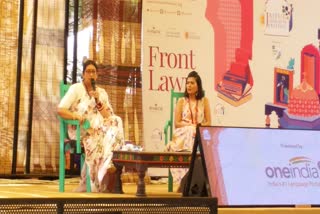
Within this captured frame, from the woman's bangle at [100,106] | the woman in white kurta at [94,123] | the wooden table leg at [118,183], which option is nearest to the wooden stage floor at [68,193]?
the wooden table leg at [118,183]

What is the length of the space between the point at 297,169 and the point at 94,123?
244 centimetres

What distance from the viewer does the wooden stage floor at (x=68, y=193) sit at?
2959 mm

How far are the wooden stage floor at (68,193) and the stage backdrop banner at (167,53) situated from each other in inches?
29.7

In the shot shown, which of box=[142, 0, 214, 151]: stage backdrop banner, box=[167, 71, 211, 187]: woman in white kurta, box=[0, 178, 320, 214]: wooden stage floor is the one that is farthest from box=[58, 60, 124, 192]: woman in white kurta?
box=[142, 0, 214, 151]: stage backdrop banner

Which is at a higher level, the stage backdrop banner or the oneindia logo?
the stage backdrop banner

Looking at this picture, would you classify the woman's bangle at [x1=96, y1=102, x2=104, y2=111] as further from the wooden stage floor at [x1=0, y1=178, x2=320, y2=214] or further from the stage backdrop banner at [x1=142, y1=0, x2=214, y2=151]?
the stage backdrop banner at [x1=142, y1=0, x2=214, y2=151]

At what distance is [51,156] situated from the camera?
22.7ft

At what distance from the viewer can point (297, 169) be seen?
311cm

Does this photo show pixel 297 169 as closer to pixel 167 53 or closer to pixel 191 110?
pixel 191 110

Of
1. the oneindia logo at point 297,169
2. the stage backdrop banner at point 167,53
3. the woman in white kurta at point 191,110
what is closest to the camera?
the oneindia logo at point 297,169

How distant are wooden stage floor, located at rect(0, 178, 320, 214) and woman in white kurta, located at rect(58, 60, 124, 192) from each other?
243 mm

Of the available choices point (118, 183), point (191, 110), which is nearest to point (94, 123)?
point (118, 183)

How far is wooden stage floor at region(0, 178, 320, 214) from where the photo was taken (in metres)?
2.96

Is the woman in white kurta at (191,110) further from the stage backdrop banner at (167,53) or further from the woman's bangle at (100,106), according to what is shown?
the stage backdrop banner at (167,53)
